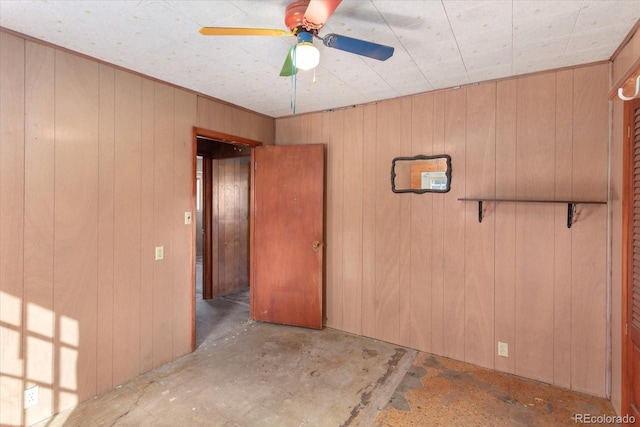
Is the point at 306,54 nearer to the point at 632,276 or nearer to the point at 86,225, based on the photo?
the point at 86,225

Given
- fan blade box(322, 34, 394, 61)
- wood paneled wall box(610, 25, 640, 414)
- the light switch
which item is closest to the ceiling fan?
fan blade box(322, 34, 394, 61)

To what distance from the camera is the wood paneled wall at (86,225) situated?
6.13 ft

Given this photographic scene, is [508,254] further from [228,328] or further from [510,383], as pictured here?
[228,328]

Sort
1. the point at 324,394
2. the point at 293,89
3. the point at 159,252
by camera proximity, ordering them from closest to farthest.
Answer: the point at 324,394 → the point at 159,252 → the point at 293,89

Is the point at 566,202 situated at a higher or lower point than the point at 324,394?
higher

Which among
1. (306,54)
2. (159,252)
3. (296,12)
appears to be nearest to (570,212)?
(306,54)

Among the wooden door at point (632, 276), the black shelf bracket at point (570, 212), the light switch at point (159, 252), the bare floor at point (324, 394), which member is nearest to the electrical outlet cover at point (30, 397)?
the bare floor at point (324, 394)

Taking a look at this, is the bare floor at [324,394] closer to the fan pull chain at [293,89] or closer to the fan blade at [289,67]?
the fan blade at [289,67]

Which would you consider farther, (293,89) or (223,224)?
(223,224)

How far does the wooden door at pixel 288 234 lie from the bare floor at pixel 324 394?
54cm

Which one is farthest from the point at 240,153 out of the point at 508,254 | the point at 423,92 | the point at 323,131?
the point at 508,254

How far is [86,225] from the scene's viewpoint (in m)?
2.18

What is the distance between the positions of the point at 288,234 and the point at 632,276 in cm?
276

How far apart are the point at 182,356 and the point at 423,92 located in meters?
3.26
